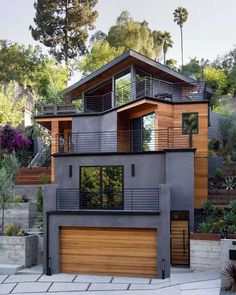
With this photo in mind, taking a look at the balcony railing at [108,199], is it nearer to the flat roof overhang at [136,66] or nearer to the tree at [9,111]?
the flat roof overhang at [136,66]

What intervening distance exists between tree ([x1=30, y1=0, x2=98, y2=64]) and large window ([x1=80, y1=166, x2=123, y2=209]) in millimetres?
24485

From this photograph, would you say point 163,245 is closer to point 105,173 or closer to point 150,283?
point 150,283

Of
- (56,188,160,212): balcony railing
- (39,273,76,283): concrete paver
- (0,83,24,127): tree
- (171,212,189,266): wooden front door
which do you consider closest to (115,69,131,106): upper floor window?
(56,188,160,212): balcony railing

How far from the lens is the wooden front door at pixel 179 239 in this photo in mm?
16266

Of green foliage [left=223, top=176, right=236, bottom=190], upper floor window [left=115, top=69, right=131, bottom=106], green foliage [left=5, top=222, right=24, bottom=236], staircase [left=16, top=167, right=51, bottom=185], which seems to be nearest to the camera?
green foliage [left=5, top=222, right=24, bottom=236]

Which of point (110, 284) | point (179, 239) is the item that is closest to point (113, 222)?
point (110, 284)

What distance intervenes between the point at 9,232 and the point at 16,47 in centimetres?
2696

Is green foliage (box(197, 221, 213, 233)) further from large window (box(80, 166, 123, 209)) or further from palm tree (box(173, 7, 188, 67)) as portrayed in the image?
palm tree (box(173, 7, 188, 67))

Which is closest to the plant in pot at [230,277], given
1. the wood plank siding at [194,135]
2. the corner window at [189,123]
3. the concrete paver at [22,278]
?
the wood plank siding at [194,135]

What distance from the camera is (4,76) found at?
3819 cm

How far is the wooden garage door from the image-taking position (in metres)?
15.5

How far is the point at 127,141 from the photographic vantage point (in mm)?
20578

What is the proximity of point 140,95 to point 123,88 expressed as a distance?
1227mm

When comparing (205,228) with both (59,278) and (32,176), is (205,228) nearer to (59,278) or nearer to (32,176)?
(59,278)
